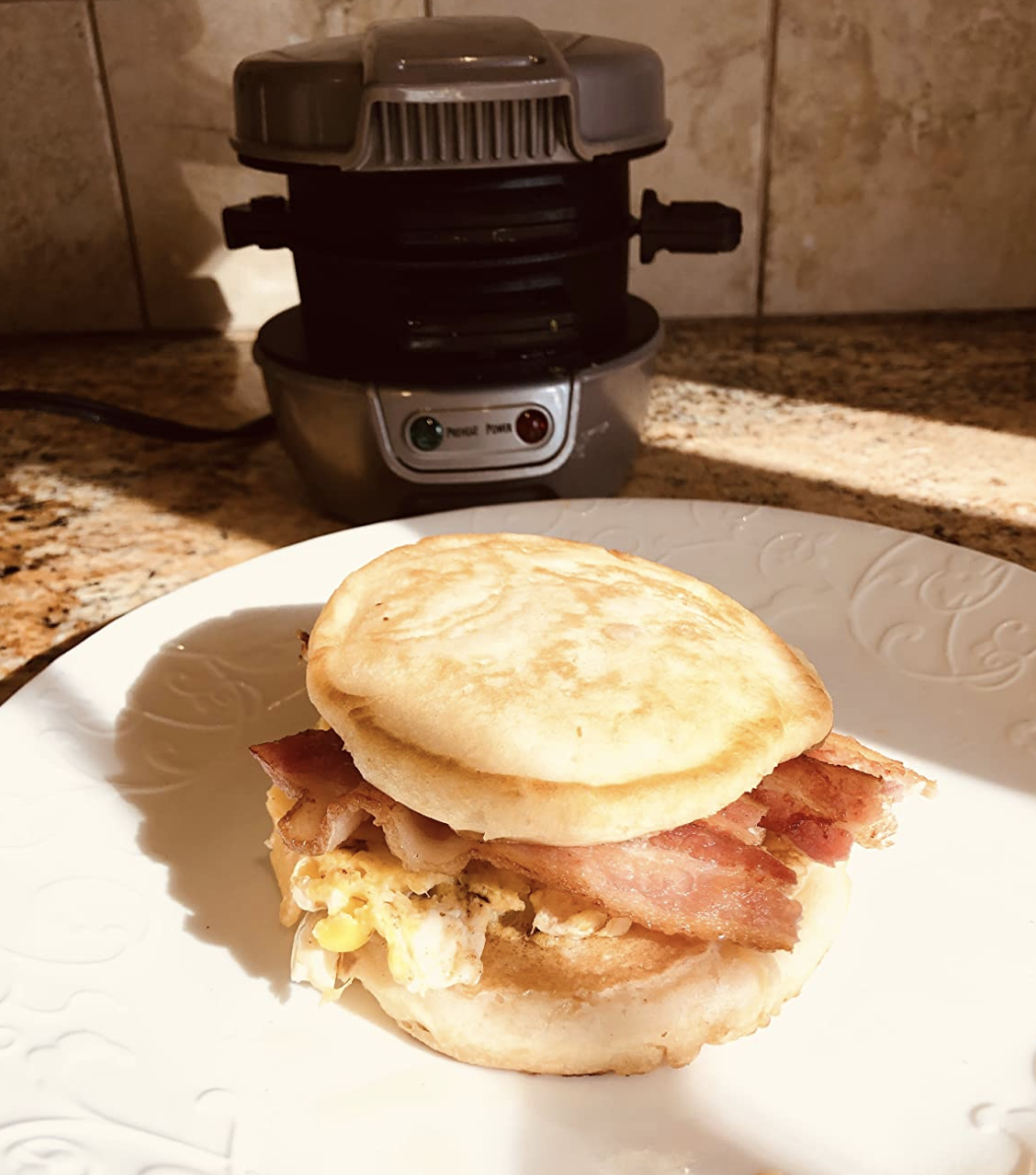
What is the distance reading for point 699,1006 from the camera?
101 centimetres

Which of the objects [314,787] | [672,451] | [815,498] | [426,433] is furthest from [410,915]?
[672,451]

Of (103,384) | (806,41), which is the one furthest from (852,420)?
(103,384)

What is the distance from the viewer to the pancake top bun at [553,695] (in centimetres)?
97

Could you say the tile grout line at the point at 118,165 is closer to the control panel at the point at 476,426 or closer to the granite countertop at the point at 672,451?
the granite countertop at the point at 672,451

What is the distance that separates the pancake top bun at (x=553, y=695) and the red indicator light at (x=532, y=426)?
40 cm

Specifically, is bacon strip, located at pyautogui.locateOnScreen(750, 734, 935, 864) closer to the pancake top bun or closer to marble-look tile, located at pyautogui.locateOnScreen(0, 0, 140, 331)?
the pancake top bun

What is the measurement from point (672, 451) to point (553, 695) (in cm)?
123

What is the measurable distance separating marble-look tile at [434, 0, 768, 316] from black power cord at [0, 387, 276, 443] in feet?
3.42

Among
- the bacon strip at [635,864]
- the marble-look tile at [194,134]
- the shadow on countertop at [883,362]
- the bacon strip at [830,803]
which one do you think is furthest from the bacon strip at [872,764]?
the marble-look tile at [194,134]

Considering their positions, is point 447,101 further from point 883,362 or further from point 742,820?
point 883,362

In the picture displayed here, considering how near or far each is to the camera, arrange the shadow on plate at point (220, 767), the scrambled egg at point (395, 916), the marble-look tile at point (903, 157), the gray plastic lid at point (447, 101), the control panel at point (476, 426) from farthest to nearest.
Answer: the marble-look tile at point (903, 157), the control panel at point (476, 426), the gray plastic lid at point (447, 101), the shadow on plate at point (220, 767), the scrambled egg at point (395, 916)

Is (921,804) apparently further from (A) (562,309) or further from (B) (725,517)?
(A) (562,309)

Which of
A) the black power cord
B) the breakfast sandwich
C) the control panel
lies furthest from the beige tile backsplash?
the breakfast sandwich

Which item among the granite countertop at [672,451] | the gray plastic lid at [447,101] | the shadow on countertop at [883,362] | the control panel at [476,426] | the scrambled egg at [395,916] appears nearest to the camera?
the scrambled egg at [395,916]
